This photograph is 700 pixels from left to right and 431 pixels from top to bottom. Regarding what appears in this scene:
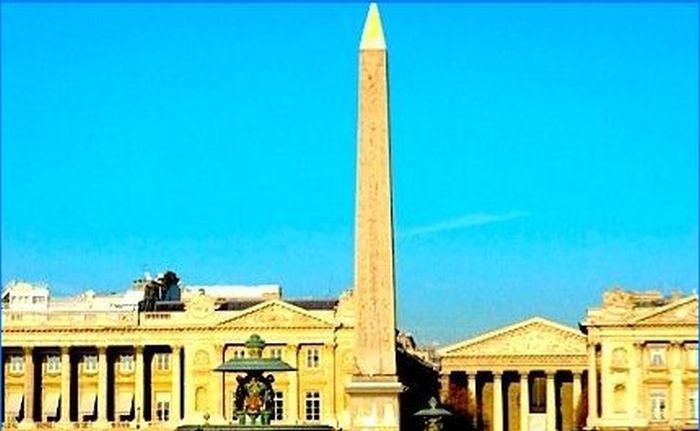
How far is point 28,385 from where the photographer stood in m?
91.9

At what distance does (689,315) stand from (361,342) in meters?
47.9

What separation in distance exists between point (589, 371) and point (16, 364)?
25676mm

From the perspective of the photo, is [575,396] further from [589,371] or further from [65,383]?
[65,383]

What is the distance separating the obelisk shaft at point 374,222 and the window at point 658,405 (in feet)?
155

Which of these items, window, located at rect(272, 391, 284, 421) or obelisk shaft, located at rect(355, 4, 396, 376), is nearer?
obelisk shaft, located at rect(355, 4, 396, 376)

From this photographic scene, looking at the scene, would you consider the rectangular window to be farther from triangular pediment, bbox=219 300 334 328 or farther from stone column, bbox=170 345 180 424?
triangular pediment, bbox=219 300 334 328

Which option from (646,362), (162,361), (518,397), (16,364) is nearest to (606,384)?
(646,362)

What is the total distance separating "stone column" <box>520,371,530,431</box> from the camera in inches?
3848

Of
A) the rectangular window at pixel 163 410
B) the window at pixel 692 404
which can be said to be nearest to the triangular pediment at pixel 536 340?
the window at pixel 692 404

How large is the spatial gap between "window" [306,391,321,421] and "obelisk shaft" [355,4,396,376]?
46.0 meters

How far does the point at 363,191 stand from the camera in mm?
44375

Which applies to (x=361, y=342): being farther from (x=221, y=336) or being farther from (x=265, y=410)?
(x=221, y=336)

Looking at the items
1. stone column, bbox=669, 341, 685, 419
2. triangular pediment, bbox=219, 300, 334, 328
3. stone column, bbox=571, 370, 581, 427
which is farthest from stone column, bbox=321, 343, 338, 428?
stone column, bbox=669, 341, 685, 419

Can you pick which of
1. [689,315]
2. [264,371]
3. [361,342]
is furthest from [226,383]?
[264,371]
